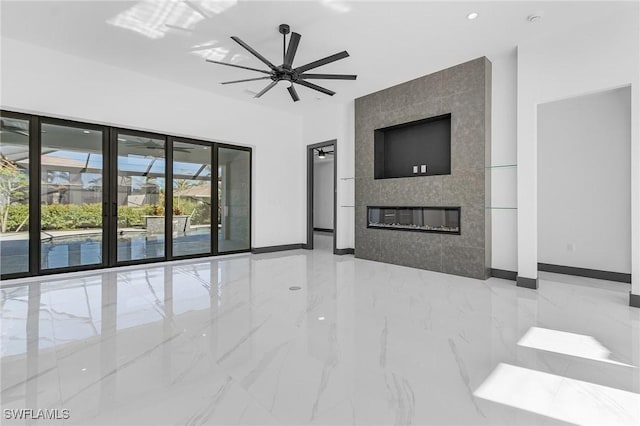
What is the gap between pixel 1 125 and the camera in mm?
4207

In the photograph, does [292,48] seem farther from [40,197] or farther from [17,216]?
[17,216]

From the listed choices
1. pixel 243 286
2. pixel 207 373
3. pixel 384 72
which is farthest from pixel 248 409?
pixel 384 72

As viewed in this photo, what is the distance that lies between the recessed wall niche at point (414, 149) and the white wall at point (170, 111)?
7.25 feet

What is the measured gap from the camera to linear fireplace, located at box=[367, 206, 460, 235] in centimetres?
498

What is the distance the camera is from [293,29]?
3.80 meters

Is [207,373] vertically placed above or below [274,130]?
below

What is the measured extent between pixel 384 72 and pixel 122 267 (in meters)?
5.42

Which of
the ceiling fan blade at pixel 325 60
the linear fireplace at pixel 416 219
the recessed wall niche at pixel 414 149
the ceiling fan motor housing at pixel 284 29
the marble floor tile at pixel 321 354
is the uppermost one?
the ceiling fan motor housing at pixel 284 29

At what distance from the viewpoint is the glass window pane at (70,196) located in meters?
4.54

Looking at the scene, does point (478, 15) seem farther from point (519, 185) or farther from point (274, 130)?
point (274, 130)

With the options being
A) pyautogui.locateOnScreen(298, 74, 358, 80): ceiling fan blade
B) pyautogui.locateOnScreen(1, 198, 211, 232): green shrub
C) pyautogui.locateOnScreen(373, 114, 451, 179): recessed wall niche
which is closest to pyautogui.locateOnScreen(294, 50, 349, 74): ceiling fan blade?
pyautogui.locateOnScreen(298, 74, 358, 80): ceiling fan blade

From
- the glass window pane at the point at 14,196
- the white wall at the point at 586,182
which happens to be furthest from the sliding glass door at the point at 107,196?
the white wall at the point at 586,182

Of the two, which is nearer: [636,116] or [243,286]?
[636,116]

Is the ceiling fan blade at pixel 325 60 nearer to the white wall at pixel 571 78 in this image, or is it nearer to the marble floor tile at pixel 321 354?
the white wall at pixel 571 78
